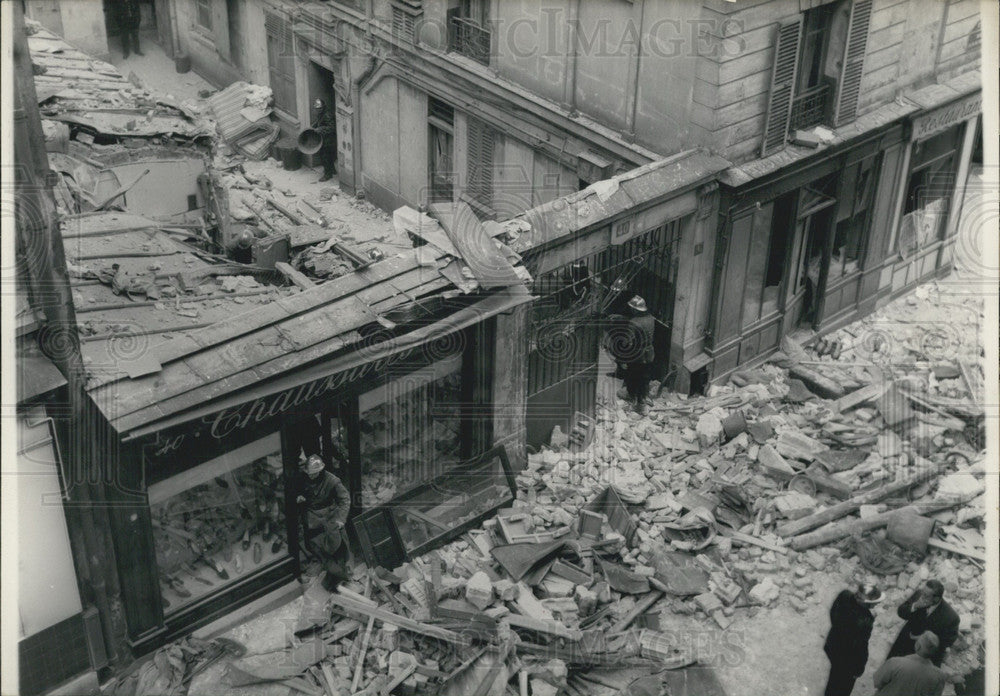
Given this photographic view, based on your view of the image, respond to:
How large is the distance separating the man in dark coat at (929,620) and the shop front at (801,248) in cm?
659

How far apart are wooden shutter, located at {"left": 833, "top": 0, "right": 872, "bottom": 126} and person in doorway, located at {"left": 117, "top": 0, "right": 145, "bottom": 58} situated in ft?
73.8

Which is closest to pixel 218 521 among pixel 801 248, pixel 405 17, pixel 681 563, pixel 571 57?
pixel 681 563

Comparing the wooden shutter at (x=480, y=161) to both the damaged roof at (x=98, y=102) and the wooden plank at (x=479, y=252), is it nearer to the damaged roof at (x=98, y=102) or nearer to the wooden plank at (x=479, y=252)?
the damaged roof at (x=98, y=102)

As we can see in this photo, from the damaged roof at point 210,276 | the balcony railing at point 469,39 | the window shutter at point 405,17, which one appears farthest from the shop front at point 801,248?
the window shutter at point 405,17

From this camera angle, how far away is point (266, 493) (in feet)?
41.1

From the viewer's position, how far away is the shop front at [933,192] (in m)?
18.7

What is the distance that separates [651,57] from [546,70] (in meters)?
2.27

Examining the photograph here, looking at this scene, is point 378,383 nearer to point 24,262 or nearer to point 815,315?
point 24,262

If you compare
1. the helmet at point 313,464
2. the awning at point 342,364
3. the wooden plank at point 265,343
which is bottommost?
the helmet at point 313,464

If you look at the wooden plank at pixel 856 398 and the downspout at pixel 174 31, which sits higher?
the downspout at pixel 174 31

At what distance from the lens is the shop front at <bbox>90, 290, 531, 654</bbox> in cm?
1114

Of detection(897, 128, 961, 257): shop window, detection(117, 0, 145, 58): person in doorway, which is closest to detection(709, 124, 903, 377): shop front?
detection(897, 128, 961, 257): shop window

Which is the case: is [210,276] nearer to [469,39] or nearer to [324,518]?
[324,518]

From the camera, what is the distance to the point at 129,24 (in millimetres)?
30812
